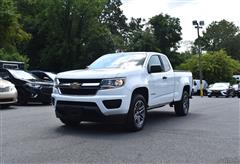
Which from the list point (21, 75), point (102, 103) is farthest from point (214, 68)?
point (102, 103)

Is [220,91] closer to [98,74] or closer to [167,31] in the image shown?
[98,74]

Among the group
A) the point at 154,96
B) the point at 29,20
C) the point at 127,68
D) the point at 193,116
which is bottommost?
the point at 193,116

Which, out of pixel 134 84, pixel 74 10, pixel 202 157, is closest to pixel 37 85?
pixel 134 84

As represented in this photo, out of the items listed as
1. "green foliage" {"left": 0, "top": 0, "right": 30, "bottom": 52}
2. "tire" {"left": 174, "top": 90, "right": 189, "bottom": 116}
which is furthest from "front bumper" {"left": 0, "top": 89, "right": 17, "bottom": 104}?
"green foliage" {"left": 0, "top": 0, "right": 30, "bottom": 52}

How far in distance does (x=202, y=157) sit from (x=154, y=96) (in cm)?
341

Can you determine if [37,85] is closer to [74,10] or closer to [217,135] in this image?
[217,135]

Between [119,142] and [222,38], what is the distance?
95.8 metres

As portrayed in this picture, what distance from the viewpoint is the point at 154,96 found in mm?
9414

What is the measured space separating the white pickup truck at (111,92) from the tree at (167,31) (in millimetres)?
54434

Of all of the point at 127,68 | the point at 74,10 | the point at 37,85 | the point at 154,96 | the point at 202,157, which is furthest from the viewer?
the point at 74,10

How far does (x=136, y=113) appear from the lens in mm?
8422

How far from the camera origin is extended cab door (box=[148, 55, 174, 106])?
9258 mm

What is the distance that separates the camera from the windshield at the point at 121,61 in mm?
9242

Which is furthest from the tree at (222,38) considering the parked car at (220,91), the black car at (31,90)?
the black car at (31,90)
